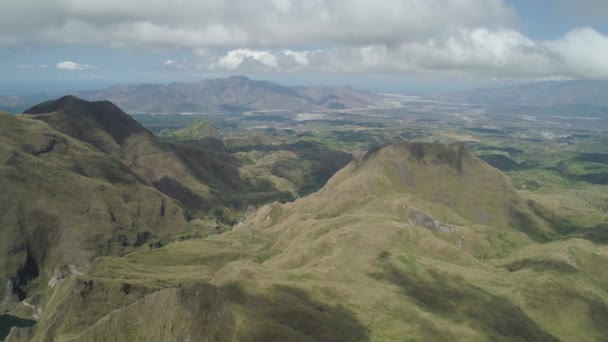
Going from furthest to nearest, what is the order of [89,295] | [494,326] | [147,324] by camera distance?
1. [89,295]
2. [494,326]
3. [147,324]

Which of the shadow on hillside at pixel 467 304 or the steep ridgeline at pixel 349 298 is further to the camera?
the shadow on hillside at pixel 467 304

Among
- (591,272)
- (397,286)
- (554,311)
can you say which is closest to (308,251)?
(397,286)

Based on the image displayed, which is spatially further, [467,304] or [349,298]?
[467,304]

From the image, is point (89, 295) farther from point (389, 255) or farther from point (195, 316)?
point (389, 255)

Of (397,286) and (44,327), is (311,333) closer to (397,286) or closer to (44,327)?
(397,286)

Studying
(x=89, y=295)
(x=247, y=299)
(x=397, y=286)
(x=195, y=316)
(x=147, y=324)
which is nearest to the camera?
(x=195, y=316)

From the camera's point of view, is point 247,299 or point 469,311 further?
point 469,311

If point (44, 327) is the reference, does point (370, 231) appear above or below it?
above

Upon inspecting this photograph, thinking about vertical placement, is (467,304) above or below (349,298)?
below

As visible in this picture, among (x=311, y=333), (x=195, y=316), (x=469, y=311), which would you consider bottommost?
(x=469, y=311)

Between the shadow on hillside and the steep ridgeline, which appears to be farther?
the shadow on hillside
